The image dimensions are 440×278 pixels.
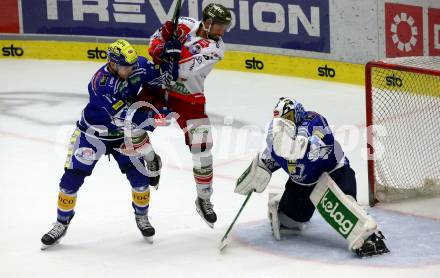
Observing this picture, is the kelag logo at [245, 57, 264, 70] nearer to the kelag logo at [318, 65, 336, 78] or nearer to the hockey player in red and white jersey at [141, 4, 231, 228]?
the kelag logo at [318, 65, 336, 78]

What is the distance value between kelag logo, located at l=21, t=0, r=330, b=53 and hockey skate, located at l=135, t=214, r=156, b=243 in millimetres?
4165

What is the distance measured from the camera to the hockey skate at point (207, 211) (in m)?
5.98

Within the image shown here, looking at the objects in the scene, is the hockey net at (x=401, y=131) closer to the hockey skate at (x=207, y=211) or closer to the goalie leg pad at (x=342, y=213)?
the goalie leg pad at (x=342, y=213)

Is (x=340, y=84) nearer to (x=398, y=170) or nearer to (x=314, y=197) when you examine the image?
(x=398, y=170)

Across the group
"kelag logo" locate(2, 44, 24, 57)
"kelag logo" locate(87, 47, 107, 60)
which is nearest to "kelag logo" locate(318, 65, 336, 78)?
"kelag logo" locate(87, 47, 107, 60)

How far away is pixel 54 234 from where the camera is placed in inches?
226

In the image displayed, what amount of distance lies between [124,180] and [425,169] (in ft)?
6.96

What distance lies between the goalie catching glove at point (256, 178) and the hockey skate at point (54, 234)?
1.05 m

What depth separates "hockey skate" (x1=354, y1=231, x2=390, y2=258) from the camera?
5.40m

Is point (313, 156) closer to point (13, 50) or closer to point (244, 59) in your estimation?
point (244, 59)

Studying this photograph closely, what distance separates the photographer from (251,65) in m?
10.1

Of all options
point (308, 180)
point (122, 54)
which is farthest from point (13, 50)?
point (308, 180)

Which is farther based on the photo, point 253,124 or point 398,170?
point 253,124

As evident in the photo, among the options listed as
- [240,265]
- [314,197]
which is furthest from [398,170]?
[240,265]
